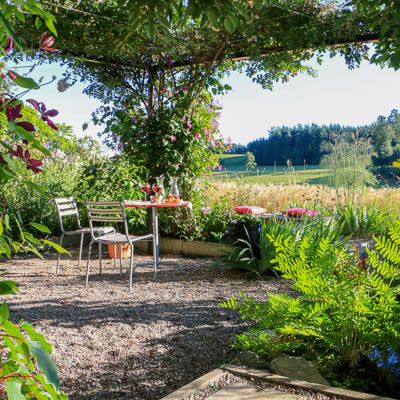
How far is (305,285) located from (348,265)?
1.09ft

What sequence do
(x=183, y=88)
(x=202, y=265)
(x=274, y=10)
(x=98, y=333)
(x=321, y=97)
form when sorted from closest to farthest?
(x=98, y=333), (x=274, y=10), (x=202, y=265), (x=183, y=88), (x=321, y=97)

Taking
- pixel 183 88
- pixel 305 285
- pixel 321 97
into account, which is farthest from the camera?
pixel 321 97

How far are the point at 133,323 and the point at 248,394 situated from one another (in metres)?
1.56

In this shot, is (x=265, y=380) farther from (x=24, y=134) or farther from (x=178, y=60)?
(x=178, y=60)

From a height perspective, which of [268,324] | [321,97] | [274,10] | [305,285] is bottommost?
[268,324]

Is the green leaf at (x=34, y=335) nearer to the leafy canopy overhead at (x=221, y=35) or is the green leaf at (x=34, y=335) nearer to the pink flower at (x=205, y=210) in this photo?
the leafy canopy overhead at (x=221, y=35)

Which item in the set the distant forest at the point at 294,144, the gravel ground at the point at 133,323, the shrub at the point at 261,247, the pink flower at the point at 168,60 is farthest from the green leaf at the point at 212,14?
the distant forest at the point at 294,144

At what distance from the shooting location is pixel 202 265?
5.28m

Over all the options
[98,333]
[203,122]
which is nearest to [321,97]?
[203,122]

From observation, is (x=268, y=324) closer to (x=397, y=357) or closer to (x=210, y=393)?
(x=210, y=393)

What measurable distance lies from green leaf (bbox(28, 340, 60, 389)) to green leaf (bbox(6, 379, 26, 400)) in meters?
0.05

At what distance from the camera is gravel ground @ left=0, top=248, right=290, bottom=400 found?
2260mm

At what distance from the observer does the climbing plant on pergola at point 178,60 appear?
5121mm

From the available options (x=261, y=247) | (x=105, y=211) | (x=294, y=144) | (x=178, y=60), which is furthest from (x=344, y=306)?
(x=294, y=144)
